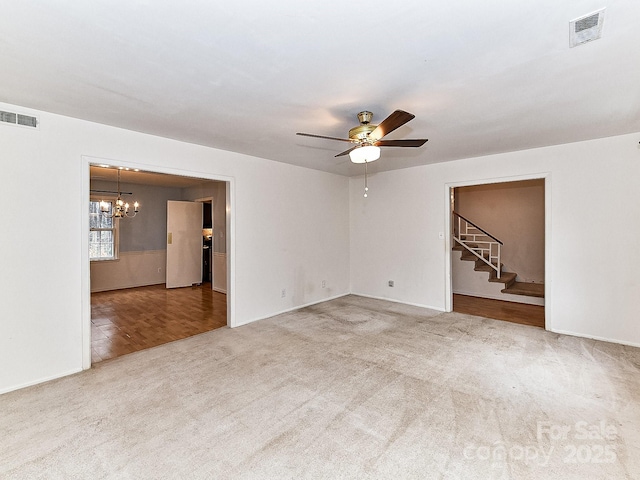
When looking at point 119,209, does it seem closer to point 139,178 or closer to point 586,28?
point 139,178

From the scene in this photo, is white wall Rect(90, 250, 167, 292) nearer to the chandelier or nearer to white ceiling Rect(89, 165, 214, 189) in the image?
the chandelier

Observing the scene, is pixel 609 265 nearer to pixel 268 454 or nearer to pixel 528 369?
pixel 528 369

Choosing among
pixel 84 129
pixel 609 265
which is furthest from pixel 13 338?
pixel 609 265

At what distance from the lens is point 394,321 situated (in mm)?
4570

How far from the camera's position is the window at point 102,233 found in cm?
705

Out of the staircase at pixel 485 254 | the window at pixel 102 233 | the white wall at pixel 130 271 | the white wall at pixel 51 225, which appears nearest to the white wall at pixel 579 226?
the staircase at pixel 485 254

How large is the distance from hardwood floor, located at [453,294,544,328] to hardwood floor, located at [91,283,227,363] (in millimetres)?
4130

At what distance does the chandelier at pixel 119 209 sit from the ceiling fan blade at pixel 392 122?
19.9 ft

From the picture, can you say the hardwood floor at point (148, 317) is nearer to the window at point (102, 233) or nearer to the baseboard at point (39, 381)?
the baseboard at point (39, 381)

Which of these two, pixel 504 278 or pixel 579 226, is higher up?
pixel 579 226

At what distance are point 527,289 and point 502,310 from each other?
111 centimetres

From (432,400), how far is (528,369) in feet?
4.08

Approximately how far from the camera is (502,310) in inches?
207

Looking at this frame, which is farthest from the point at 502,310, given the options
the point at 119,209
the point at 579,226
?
the point at 119,209
